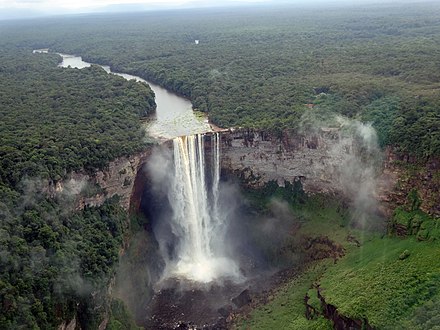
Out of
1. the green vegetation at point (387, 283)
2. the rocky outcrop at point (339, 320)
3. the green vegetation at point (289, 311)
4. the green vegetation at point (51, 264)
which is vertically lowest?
the green vegetation at point (289, 311)

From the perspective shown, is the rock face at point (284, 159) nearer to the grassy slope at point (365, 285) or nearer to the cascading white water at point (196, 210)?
the cascading white water at point (196, 210)

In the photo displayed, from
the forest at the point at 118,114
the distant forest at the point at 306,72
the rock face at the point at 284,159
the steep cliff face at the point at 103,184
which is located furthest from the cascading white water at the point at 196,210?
the distant forest at the point at 306,72

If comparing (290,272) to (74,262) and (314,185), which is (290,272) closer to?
(314,185)

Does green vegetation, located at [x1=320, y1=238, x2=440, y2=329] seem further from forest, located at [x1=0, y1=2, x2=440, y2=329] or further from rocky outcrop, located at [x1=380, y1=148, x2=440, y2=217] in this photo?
rocky outcrop, located at [x1=380, y1=148, x2=440, y2=217]

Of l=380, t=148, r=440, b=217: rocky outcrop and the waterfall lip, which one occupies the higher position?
l=380, t=148, r=440, b=217: rocky outcrop

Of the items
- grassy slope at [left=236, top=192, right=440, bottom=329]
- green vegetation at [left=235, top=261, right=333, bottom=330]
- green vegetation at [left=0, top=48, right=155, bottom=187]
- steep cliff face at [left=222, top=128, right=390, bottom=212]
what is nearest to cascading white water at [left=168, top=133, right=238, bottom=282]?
steep cliff face at [left=222, top=128, right=390, bottom=212]

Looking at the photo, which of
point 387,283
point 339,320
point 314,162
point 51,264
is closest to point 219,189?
point 314,162
